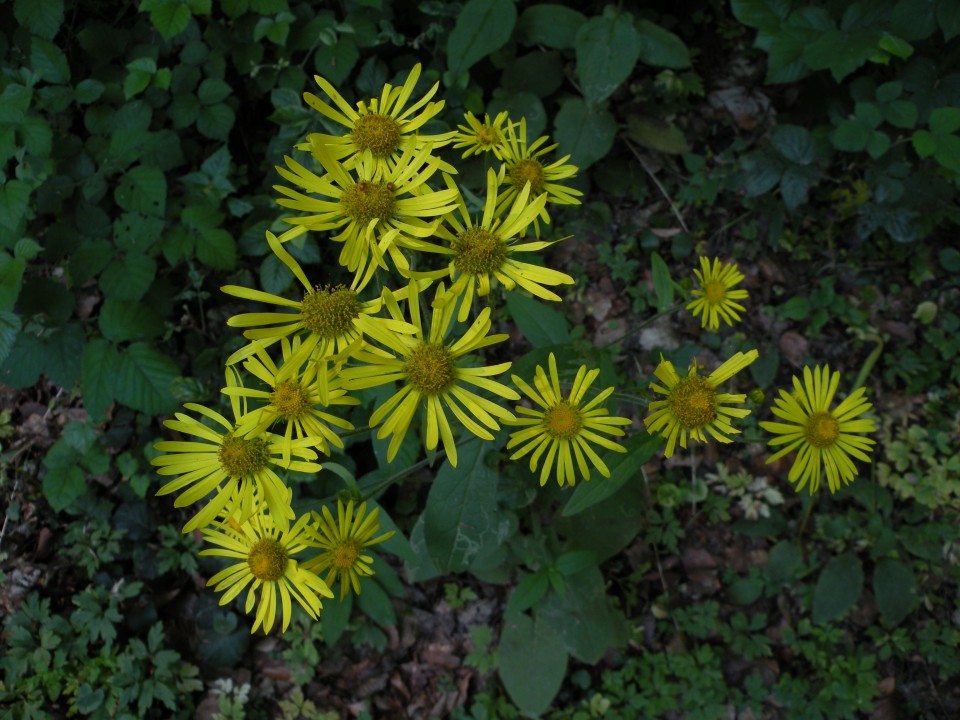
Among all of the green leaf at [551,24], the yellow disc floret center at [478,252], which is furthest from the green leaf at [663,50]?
the yellow disc floret center at [478,252]

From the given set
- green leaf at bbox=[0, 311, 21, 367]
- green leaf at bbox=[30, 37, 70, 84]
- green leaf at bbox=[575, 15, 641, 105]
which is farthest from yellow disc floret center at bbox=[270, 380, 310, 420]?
green leaf at bbox=[575, 15, 641, 105]

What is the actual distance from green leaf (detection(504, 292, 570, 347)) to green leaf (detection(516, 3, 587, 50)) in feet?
4.72

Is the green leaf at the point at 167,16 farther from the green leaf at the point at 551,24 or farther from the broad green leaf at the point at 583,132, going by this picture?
the broad green leaf at the point at 583,132

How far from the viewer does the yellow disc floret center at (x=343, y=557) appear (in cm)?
217

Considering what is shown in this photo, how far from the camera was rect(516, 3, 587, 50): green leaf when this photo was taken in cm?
324

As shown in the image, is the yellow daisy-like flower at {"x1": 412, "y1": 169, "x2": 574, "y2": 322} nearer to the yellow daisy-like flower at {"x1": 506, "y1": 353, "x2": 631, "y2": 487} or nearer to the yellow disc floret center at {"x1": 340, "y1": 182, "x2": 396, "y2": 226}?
the yellow disc floret center at {"x1": 340, "y1": 182, "x2": 396, "y2": 226}

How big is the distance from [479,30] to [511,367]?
159 centimetres

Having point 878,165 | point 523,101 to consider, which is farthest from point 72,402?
point 878,165

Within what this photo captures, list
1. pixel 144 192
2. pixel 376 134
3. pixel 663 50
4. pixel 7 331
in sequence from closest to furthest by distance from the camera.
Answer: pixel 376 134 → pixel 7 331 → pixel 144 192 → pixel 663 50

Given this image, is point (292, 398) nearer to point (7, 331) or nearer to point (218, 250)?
point (218, 250)

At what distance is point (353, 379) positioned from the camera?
181cm

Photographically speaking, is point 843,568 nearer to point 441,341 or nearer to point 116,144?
point 441,341

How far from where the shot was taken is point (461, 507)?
2242mm

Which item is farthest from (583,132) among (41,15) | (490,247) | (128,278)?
(41,15)
